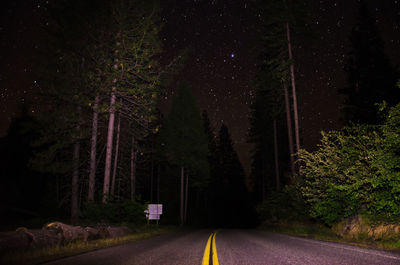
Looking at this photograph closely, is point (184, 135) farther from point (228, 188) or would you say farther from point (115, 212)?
point (228, 188)

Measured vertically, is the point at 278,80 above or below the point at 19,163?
above

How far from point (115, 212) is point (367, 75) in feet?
72.4

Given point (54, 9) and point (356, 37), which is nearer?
point (54, 9)

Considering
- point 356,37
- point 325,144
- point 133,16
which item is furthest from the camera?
point 356,37

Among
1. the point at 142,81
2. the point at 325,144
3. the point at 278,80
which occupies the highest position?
the point at 278,80

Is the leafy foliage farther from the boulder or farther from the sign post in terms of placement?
the sign post

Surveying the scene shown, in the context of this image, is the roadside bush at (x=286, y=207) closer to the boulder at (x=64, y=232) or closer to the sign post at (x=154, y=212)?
the sign post at (x=154, y=212)

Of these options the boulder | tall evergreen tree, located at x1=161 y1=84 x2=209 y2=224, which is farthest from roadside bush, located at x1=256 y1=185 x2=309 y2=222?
the boulder

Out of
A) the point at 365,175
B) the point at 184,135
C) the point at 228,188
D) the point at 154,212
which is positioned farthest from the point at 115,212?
the point at 228,188

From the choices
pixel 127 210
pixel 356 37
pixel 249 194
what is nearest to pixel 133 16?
pixel 127 210

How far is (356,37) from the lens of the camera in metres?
22.4

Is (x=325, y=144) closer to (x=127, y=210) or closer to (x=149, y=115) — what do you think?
(x=149, y=115)

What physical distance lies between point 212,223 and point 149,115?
38576 mm

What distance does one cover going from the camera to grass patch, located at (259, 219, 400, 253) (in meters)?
7.86
